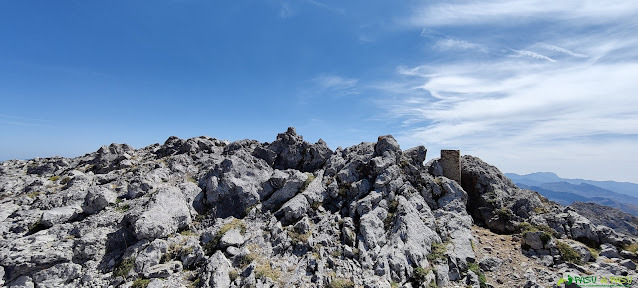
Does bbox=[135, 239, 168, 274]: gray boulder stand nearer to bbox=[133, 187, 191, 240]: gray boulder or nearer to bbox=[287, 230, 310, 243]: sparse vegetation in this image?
bbox=[133, 187, 191, 240]: gray boulder

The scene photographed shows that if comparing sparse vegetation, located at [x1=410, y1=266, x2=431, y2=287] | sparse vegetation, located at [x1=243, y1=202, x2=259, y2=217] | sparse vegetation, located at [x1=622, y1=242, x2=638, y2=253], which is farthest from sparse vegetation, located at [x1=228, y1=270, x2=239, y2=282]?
sparse vegetation, located at [x1=622, y1=242, x2=638, y2=253]

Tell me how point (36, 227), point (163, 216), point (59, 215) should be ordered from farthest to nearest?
point (163, 216) → point (59, 215) → point (36, 227)

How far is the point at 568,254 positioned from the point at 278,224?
26359mm

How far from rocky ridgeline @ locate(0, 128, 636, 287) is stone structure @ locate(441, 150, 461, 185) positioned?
1395 millimetres

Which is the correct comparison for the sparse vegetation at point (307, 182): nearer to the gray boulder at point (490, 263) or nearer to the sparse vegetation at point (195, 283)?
the sparse vegetation at point (195, 283)

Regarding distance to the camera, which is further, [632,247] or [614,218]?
[614,218]

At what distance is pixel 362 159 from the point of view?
34.0 meters

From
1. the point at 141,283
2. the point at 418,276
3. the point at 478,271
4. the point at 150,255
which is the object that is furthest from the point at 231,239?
the point at 478,271

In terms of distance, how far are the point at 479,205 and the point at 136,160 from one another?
1811 inches

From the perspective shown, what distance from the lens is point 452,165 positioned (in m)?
35.4

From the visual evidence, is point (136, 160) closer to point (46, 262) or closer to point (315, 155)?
point (46, 262)

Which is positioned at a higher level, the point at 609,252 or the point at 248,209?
the point at 248,209

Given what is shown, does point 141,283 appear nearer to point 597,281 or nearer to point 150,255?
point 150,255

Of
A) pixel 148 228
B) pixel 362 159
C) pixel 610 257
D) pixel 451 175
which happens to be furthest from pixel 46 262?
pixel 610 257
